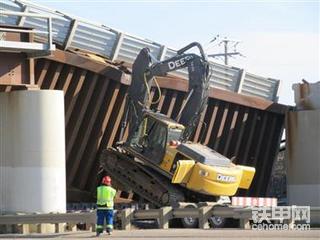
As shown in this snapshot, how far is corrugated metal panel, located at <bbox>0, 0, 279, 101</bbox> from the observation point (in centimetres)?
2602

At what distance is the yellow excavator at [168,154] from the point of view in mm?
23391

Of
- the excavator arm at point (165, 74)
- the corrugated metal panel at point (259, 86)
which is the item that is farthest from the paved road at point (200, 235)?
the corrugated metal panel at point (259, 86)

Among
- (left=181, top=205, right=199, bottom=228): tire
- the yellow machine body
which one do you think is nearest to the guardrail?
(left=181, top=205, right=199, bottom=228): tire

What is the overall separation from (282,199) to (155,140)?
10003 millimetres

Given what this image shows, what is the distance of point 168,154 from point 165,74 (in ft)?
10.4

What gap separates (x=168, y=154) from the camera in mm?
24062

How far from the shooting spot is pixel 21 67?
24094 millimetres

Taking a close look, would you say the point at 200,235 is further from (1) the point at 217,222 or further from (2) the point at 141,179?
(2) the point at 141,179

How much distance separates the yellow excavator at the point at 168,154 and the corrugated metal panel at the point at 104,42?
7.05 feet

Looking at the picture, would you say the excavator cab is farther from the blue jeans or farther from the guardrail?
the blue jeans

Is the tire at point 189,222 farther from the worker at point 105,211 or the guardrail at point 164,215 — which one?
the worker at point 105,211

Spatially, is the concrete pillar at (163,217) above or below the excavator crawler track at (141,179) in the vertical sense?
below

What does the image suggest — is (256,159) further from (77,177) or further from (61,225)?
(61,225)

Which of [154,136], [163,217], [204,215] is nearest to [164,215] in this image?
[163,217]
